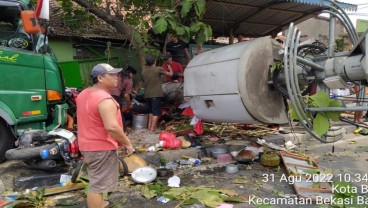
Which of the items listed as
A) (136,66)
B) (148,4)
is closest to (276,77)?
(148,4)

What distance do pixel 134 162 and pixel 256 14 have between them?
18.1 feet

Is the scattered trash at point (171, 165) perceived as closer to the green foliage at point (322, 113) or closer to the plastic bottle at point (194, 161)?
the plastic bottle at point (194, 161)

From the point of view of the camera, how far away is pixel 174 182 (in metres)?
4.55

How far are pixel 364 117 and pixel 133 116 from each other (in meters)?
7.08

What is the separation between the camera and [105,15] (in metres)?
7.63

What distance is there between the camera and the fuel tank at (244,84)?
436 cm

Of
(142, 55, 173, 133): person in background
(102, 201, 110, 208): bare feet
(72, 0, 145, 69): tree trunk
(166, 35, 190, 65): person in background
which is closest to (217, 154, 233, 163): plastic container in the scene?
(142, 55, 173, 133): person in background

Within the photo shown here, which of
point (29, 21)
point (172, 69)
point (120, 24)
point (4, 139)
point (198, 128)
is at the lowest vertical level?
point (198, 128)

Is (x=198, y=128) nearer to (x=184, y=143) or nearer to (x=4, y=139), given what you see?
(x=184, y=143)

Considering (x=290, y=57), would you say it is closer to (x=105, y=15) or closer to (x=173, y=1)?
(x=173, y=1)

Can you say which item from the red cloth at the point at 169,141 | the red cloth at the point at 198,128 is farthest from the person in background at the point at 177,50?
the red cloth at the point at 169,141

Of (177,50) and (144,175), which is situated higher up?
(177,50)

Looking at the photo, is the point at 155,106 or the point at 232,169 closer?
the point at 232,169

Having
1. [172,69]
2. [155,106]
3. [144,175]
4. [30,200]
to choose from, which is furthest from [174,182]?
[172,69]
